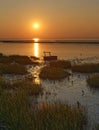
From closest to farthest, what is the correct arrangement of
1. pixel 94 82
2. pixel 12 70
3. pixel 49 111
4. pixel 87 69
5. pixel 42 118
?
pixel 42 118
pixel 49 111
pixel 94 82
pixel 12 70
pixel 87 69

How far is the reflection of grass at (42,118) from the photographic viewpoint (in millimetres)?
10656

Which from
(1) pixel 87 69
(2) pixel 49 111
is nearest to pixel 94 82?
(1) pixel 87 69

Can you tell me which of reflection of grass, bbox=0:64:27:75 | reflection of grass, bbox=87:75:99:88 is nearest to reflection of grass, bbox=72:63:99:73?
reflection of grass, bbox=0:64:27:75

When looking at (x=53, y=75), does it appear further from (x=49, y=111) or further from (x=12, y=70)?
(x=49, y=111)

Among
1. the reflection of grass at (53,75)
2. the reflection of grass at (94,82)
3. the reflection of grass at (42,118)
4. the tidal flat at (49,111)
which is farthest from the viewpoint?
the reflection of grass at (53,75)

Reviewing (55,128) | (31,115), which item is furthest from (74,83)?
(55,128)

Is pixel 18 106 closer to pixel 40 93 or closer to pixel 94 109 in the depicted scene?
pixel 94 109

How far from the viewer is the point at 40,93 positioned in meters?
19.7

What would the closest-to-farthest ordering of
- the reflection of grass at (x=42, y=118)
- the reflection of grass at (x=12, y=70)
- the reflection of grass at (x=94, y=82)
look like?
the reflection of grass at (x=42, y=118) → the reflection of grass at (x=94, y=82) → the reflection of grass at (x=12, y=70)

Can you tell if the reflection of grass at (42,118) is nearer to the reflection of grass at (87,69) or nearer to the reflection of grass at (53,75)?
the reflection of grass at (53,75)

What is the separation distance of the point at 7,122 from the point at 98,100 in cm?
764

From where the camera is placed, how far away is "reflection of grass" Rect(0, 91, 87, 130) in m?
10.7

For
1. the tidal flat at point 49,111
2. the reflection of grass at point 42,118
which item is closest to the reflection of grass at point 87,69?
the tidal flat at point 49,111

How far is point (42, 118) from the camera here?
11547 mm
